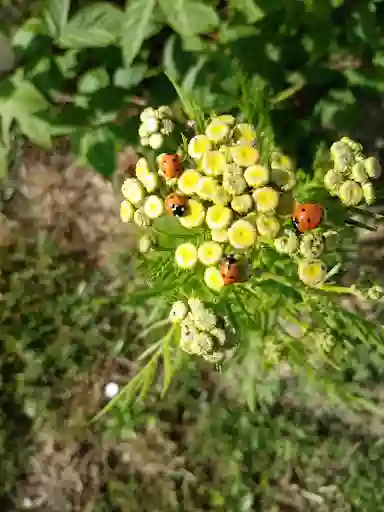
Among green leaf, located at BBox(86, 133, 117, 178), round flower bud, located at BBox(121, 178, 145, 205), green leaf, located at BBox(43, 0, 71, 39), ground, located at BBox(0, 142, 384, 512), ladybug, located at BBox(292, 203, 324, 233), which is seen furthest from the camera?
ground, located at BBox(0, 142, 384, 512)

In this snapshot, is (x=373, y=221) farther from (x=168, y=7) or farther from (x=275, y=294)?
(x=168, y=7)

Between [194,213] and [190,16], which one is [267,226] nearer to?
[194,213]

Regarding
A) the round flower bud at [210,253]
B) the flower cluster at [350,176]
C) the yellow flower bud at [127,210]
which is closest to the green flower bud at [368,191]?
the flower cluster at [350,176]

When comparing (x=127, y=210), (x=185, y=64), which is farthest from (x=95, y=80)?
(x=127, y=210)

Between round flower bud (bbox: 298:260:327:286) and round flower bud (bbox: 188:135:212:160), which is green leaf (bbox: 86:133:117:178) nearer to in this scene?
round flower bud (bbox: 188:135:212:160)

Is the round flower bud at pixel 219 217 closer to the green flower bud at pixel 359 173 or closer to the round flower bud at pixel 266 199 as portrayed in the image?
the round flower bud at pixel 266 199

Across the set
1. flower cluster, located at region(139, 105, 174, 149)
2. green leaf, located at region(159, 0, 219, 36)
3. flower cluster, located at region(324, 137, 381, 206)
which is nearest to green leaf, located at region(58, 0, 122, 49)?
green leaf, located at region(159, 0, 219, 36)
